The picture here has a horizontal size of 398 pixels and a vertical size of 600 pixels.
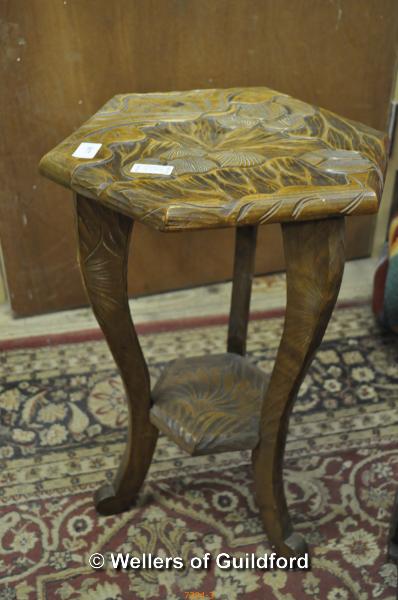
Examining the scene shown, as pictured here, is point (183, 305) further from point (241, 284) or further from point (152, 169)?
point (152, 169)

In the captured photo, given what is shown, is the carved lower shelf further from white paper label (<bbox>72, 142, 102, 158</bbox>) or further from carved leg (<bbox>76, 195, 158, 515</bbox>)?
white paper label (<bbox>72, 142, 102, 158</bbox>)

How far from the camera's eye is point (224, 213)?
835 millimetres

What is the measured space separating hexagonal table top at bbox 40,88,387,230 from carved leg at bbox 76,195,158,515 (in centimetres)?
10

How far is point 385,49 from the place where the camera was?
187cm

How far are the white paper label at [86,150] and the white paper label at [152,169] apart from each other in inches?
3.3

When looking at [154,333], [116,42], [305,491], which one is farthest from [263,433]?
[116,42]

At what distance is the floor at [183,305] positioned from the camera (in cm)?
189

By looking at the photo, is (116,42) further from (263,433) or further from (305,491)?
(305,491)

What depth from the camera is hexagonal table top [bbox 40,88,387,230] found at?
33.5 inches

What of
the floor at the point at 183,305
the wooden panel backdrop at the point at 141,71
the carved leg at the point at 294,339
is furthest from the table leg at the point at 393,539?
the wooden panel backdrop at the point at 141,71

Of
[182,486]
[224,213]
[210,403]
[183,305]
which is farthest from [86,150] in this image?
[183,305]

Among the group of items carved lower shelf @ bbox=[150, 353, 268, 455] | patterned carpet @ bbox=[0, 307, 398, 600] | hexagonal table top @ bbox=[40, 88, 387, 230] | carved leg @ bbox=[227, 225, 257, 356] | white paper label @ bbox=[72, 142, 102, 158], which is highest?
white paper label @ bbox=[72, 142, 102, 158]

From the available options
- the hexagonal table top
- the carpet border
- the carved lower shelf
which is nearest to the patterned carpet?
the carpet border

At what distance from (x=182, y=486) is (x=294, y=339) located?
0.52 meters
